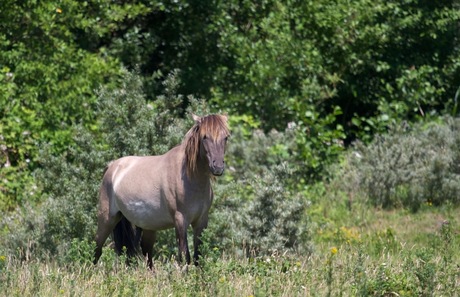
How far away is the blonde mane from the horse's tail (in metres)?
1.28

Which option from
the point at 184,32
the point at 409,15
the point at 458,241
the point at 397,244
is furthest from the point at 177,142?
the point at 409,15

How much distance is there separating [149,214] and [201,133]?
1.02 meters

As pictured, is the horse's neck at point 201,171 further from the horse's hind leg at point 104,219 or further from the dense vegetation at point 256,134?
the horse's hind leg at point 104,219

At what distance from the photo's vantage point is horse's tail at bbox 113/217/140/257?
32.2 feet

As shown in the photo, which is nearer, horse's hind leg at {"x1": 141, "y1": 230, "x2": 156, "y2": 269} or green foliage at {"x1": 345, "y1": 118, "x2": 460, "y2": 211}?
horse's hind leg at {"x1": 141, "y1": 230, "x2": 156, "y2": 269}

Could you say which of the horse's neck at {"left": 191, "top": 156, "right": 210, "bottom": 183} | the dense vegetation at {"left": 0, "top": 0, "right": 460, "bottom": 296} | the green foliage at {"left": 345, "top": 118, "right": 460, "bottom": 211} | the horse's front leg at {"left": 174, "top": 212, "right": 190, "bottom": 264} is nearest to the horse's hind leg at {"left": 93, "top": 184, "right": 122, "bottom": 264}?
the dense vegetation at {"left": 0, "top": 0, "right": 460, "bottom": 296}

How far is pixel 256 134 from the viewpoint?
1510 centimetres

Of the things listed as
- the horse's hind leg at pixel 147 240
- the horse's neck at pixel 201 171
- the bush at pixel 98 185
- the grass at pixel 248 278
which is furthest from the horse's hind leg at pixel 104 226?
the horse's neck at pixel 201 171

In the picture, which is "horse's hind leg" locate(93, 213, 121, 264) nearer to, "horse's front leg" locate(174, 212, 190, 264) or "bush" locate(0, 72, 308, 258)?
"bush" locate(0, 72, 308, 258)

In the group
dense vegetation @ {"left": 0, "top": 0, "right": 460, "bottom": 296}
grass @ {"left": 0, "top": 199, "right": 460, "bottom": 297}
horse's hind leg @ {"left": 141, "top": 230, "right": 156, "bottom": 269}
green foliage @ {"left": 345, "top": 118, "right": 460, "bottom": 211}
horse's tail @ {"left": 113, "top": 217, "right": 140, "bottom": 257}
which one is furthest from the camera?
green foliage @ {"left": 345, "top": 118, "right": 460, "bottom": 211}

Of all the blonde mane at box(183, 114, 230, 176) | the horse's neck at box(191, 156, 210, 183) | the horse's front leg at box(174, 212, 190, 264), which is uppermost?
the blonde mane at box(183, 114, 230, 176)

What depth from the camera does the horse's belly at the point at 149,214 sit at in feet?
29.8

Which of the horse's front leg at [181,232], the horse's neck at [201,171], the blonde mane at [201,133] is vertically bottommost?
the horse's front leg at [181,232]

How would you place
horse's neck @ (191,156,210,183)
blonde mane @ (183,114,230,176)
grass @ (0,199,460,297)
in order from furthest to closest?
horse's neck @ (191,156,210,183) → blonde mane @ (183,114,230,176) → grass @ (0,199,460,297)
